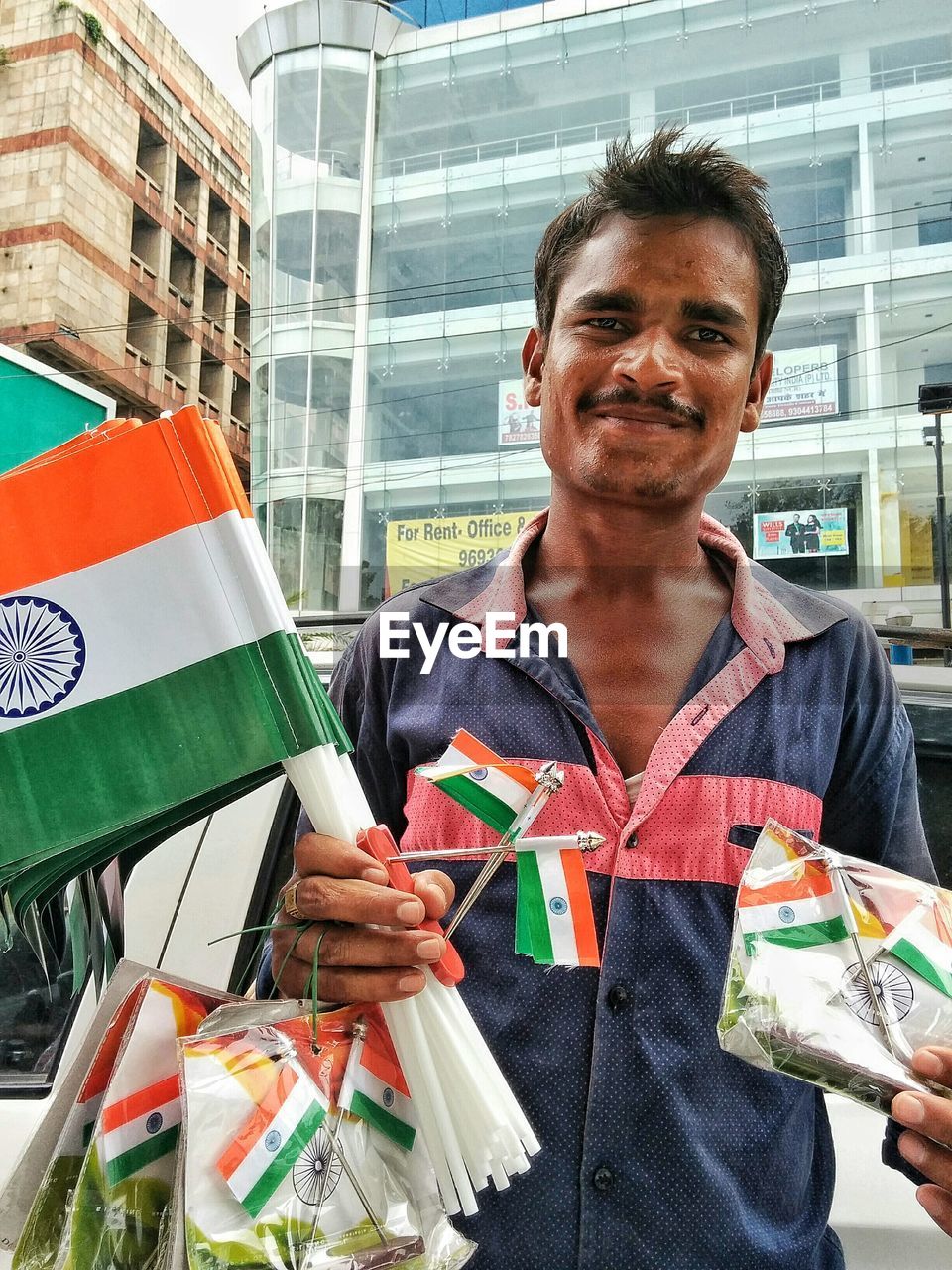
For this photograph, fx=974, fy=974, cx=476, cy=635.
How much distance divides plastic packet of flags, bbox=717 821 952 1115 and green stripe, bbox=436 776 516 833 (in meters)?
0.16

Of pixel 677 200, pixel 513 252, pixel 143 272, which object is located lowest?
pixel 677 200

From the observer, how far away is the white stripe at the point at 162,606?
0.60m

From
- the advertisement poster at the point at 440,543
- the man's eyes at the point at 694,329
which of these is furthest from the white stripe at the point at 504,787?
the advertisement poster at the point at 440,543

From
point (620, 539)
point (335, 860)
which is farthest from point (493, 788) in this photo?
point (620, 539)

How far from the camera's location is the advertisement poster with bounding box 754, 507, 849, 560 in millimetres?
1661

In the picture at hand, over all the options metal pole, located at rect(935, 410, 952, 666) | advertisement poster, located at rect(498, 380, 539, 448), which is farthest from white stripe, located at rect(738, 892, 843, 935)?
advertisement poster, located at rect(498, 380, 539, 448)

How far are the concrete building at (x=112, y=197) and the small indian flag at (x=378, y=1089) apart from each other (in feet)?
3.65

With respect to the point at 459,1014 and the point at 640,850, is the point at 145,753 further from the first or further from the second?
the point at 640,850

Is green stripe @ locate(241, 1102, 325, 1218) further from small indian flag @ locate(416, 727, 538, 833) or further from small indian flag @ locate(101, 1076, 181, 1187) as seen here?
small indian flag @ locate(416, 727, 538, 833)

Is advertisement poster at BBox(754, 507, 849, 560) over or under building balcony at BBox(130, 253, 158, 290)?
under

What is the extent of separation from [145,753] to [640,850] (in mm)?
389

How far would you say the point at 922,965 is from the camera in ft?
1.96

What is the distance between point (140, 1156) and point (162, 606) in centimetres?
33

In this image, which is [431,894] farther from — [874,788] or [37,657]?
[874,788]
